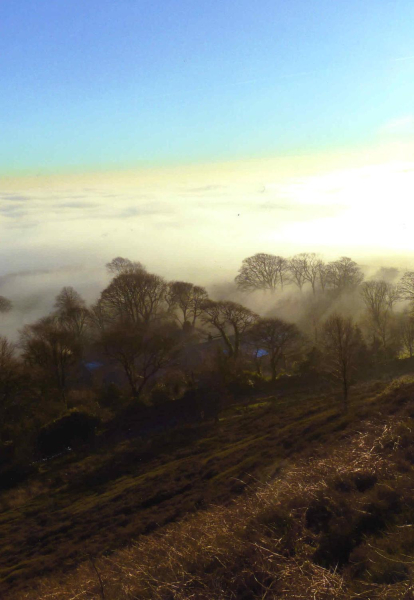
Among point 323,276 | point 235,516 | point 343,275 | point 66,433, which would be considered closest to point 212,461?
point 235,516

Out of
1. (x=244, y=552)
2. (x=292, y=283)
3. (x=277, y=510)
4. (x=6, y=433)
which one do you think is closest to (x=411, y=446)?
(x=277, y=510)

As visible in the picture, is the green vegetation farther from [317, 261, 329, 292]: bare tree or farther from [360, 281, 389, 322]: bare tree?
[317, 261, 329, 292]: bare tree

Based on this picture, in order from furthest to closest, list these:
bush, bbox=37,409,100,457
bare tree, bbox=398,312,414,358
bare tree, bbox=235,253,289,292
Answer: bare tree, bbox=235,253,289,292
bare tree, bbox=398,312,414,358
bush, bbox=37,409,100,457

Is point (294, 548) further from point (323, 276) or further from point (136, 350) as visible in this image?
point (323, 276)

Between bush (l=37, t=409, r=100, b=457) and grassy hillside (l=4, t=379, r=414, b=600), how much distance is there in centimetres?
192

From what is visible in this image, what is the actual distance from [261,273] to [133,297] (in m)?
15.5

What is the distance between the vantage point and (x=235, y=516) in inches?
312

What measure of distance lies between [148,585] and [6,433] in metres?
16.3

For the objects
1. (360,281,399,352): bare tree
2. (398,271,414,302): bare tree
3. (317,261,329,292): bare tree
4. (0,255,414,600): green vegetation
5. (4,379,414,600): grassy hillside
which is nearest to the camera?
(4,379,414,600): grassy hillside

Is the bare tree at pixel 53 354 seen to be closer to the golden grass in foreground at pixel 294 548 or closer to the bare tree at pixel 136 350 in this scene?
the bare tree at pixel 136 350

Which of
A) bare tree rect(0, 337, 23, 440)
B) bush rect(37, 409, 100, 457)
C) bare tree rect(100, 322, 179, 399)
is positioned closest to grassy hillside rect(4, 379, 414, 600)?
bush rect(37, 409, 100, 457)

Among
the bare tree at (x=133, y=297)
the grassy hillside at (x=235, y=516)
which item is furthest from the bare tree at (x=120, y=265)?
the grassy hillside at (x=235, y=516)

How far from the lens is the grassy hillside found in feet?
18.2

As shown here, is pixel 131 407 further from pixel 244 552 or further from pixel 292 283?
pixel 292 283
